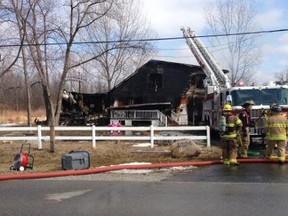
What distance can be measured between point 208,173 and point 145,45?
2569cm

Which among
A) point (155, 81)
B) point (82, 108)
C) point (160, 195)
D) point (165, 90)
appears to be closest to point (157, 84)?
point (155, 81)

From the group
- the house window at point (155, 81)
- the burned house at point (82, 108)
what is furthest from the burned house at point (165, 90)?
the burned house at point (82, 108)

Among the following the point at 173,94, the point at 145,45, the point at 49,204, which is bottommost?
the point at 49,204

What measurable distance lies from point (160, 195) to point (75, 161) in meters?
4.20

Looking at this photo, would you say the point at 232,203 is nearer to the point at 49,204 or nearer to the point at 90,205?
the point at 90,205

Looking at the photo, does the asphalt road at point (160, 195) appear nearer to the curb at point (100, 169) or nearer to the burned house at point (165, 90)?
the curb at point (100, 169)

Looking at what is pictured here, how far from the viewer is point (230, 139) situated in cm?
1264

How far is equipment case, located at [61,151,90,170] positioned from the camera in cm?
1196

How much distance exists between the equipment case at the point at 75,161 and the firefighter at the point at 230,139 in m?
3.82

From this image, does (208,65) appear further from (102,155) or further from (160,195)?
(160,195)

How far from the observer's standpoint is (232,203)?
7605 mm

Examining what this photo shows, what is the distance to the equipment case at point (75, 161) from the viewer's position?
1196 cm

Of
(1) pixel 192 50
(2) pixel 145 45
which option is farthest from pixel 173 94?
(1) pixel 192 50

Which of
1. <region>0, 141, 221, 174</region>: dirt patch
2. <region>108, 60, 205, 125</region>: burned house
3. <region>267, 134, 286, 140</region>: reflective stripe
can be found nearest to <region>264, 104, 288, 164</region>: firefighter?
<region>267, 134, 286, 140</region>: reflective stripe
